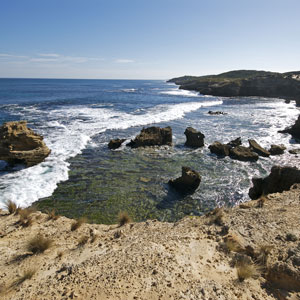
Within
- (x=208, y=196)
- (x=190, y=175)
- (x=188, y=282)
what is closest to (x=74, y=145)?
(x=190, y=175)

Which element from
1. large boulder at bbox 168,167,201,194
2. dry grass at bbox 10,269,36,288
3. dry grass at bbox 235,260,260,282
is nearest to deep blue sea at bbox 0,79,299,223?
large boulder at bbox 168,167,201,194

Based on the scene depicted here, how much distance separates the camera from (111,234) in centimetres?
694

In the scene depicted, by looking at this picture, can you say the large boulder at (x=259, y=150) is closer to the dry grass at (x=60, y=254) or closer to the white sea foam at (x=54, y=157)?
the white sea foam at (x=54, y=157)

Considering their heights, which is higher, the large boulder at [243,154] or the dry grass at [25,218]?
the dry grass at [25,218]

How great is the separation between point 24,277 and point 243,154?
17036 mm

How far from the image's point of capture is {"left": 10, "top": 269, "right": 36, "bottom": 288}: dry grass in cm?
477

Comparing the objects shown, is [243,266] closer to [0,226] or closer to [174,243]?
[174,243]

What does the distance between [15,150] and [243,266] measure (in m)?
15.8

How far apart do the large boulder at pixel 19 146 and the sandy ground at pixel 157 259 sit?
8366 millimetres

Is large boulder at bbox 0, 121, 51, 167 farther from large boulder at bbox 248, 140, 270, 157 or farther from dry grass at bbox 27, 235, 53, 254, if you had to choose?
large boulder at bbox 248, 140, 270, 157

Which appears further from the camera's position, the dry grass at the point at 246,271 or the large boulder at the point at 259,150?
the large boulder at the point at 259,150

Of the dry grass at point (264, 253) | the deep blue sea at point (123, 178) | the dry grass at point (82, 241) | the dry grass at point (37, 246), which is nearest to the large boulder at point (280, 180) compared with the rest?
the deep blue sea at point (123, 178)

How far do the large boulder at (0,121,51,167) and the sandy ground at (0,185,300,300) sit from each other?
8366 millimetres

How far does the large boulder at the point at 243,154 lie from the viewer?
57.3 ft
